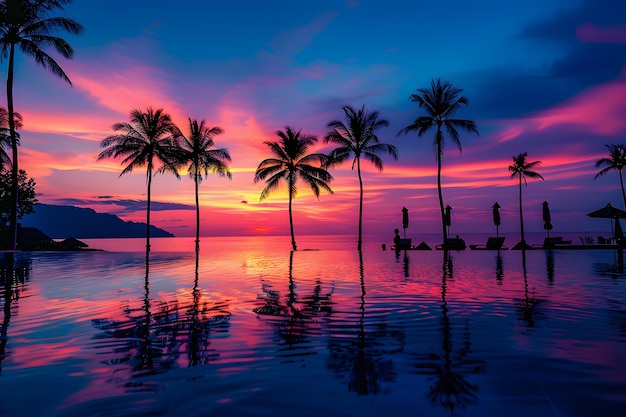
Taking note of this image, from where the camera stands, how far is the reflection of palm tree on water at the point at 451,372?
3672mm

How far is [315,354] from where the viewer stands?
5105mm

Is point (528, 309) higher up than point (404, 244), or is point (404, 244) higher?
point (404, 244)

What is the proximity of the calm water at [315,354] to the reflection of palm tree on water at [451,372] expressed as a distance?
0.06ft

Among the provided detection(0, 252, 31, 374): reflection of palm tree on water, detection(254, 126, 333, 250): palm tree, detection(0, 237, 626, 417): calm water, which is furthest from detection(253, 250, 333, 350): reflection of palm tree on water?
detection(254, 126, 333, 250): palm tree

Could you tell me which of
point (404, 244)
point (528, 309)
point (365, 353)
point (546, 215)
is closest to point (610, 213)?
point (546, 215)

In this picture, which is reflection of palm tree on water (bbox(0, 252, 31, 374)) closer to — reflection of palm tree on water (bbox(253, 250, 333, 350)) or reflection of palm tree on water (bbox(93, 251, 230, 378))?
reflection of palm tree on water (bbox(93, 251, 230, 378))

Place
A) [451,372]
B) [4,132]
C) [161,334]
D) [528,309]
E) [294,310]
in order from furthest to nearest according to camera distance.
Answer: [4,132]
[294,310]
[528,309]
[161,334]
[451,372]

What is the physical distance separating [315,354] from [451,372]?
5.40 feet

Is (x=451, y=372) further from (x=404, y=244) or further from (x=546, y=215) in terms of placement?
(x=546, y=215)

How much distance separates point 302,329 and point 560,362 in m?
3.55

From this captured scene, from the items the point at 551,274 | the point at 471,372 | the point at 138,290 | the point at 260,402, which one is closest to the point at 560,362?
the point at 471,372

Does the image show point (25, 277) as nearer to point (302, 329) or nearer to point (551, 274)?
point (302, 329)

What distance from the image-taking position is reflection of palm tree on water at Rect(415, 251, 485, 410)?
3672 mm

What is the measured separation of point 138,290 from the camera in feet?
36.8
